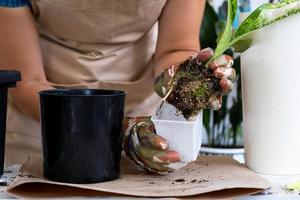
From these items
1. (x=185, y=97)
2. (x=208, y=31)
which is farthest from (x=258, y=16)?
(x=208, y=31)

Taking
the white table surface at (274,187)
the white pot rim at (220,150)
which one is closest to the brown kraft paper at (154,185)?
the white table surface at (274,187)

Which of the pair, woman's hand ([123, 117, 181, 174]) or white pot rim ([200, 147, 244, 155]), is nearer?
woman's hand ([123, 117, 181, 174])

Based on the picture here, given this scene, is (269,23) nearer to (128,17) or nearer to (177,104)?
(177,104)

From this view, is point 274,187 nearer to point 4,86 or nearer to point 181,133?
point 181,133

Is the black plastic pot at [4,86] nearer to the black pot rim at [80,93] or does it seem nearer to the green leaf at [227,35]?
the black pot rim at [80,93]

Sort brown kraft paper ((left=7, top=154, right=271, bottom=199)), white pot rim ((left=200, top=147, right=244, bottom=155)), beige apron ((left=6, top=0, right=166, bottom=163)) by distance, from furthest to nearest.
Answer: white pot rim ((left=200, top=147, right=244, bottom=155))
beige apron ((left=6, top=0, right=166, bottom=163))
brown kraft paper ((left=7, top=154, right=271, bottom=199))

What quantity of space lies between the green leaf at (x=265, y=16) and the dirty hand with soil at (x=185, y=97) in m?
0.04

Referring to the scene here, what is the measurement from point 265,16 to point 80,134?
0.23 meters

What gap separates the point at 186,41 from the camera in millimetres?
802

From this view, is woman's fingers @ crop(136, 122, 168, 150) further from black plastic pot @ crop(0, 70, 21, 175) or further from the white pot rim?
the white pot rim

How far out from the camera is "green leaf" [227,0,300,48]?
0.57 meters

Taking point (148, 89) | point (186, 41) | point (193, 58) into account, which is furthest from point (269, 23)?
point (148, 89)

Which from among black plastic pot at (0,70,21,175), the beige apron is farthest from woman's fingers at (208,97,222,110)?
the beige apron

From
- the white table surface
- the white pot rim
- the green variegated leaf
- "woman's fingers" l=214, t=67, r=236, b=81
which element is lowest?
the white pot rim
